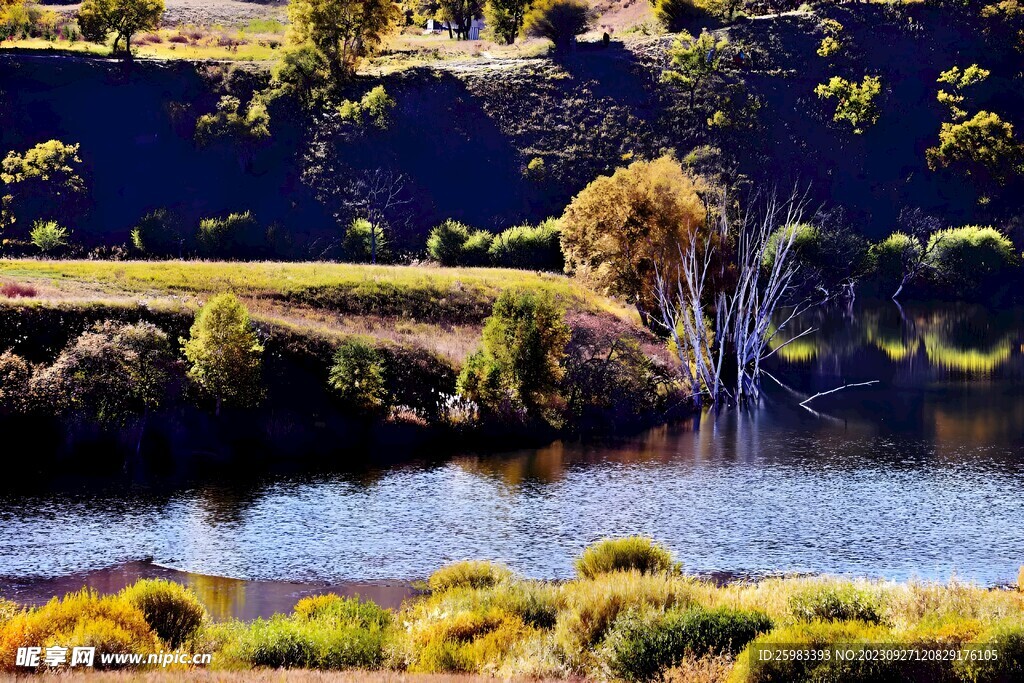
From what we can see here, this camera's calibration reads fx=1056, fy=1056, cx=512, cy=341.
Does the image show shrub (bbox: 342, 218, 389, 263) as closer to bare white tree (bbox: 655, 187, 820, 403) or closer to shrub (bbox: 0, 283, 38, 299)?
bare white tree (bbox: 655, 187, 820, 403)

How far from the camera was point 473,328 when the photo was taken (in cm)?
5375

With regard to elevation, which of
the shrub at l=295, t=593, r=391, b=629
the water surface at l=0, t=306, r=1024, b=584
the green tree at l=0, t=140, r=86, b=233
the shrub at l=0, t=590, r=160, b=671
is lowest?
the water surface at l=0, t=306, r=1024, b=584

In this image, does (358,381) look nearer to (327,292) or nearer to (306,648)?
(327,292)

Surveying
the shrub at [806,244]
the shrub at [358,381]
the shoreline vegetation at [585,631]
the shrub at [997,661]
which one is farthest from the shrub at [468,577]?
the shrub at [806,244]

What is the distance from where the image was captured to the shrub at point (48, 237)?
72500 mm

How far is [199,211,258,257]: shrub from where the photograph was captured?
75688 mm

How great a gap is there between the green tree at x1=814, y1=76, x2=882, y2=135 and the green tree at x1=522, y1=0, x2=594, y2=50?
23.3 meters

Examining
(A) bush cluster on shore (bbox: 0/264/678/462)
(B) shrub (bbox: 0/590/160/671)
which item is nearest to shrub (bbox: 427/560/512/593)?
(B) shrub (bbox: 0/590/160/671)

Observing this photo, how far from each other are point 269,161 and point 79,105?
16211mm

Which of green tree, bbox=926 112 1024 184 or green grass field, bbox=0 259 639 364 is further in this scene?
green tree, bbox=926 112 1024 184

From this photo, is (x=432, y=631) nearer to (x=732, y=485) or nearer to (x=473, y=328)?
(x=732, y=485)

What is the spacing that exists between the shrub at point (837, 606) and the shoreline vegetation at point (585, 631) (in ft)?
0.09

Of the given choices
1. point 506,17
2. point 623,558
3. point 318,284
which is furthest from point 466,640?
point 506,17

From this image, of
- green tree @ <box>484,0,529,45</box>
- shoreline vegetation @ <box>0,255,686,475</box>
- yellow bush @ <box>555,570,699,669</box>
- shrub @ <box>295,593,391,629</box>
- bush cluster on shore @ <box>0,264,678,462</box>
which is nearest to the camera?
yellow bush @ <box>555,570,699,669</box>
